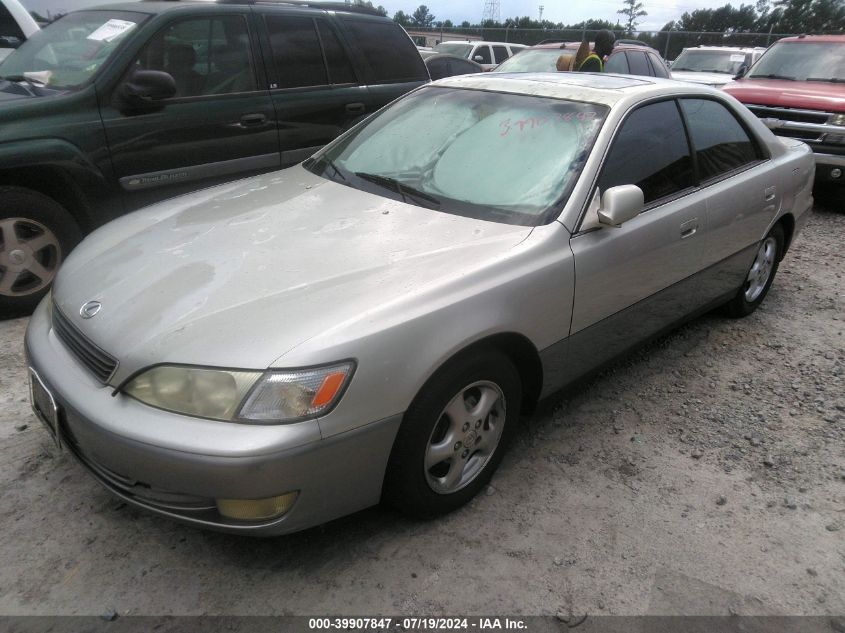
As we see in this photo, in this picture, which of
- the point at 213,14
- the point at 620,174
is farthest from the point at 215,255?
the point at 213,14

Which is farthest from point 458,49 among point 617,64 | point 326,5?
point 326,5

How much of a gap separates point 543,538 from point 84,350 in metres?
1.77

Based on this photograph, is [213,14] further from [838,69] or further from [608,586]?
[838,69]

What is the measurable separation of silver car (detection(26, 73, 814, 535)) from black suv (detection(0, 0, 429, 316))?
3.77ft

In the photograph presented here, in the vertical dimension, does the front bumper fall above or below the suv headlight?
below

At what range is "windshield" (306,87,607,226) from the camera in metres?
2.76

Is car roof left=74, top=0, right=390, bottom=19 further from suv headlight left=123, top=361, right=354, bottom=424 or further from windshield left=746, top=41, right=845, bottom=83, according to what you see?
windshield left=746, top=41, right=845, bottom=83

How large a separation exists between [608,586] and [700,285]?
1977 mm

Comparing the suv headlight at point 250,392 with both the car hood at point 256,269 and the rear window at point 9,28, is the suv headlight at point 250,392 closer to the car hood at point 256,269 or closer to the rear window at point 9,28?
the car hood at point 256,269

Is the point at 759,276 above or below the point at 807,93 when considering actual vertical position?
below

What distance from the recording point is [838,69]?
7707mm

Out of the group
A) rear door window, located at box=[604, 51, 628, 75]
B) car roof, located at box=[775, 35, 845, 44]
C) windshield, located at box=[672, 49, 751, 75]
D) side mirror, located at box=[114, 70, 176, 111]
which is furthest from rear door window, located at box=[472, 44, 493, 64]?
side mirror, located at box=[114, 70, 176, 111]

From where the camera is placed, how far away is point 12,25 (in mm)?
5895

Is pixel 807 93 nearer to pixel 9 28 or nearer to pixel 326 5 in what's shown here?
pixel 326 5
